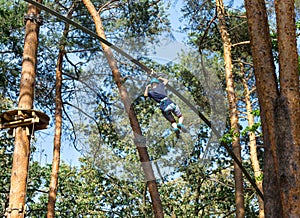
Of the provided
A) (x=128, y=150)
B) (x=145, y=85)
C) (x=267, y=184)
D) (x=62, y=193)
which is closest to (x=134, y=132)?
(x=128, y=150)

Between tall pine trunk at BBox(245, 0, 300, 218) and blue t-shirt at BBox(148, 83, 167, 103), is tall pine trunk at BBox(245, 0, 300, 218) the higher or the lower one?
the lower one

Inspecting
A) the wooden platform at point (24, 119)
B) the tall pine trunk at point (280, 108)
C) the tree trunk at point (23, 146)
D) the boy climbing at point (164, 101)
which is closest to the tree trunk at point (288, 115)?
the tall pine trunk at point (280, 108)

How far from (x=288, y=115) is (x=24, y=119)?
344 centimetres

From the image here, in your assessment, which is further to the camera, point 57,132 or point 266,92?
point 57,132

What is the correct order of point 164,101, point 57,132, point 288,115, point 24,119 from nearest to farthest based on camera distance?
point 288,115
point 164,101
point 24,119
point 57,132

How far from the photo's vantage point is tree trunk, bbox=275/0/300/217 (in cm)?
308

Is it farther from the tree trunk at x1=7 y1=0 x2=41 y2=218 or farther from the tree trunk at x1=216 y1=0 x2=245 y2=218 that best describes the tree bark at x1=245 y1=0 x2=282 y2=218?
the tree trunk at x1=216 y1=0 x2=245 y2=218

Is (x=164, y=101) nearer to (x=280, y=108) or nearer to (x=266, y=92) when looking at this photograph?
(x=266, y=92)

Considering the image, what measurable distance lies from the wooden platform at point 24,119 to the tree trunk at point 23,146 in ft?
0.40

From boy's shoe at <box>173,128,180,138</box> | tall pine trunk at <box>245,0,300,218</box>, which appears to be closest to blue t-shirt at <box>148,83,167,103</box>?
boy's shoe at <box>173,128,180,138</box>

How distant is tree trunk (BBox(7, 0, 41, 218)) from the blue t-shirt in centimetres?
196

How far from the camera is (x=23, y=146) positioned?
5.80 m

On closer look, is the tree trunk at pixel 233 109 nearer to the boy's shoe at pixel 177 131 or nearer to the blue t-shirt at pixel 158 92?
the boy's shoe at pixel 177 131

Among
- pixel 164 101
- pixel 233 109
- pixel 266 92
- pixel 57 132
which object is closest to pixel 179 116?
pixel 164 101
